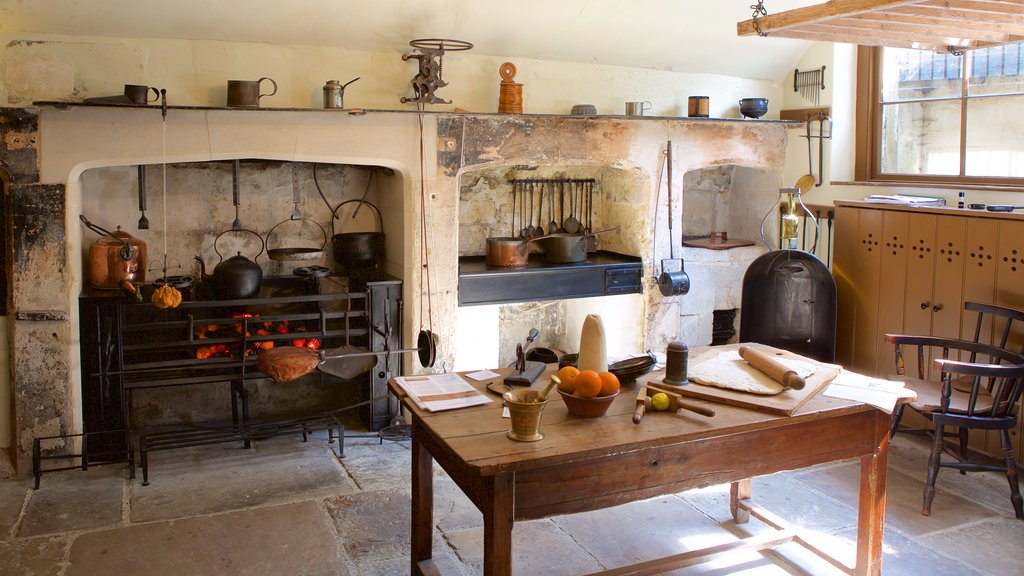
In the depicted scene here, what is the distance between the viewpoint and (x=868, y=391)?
3479mm

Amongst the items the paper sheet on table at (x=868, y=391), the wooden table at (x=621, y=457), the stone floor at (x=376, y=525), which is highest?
the paper sheet on table at (x=868, y=391)

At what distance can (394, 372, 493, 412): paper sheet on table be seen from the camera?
322 cm

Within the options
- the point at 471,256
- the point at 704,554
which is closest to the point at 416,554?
the point at 704,554

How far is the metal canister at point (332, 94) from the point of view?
505 centimetres

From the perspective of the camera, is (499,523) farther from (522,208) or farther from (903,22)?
(522,208)

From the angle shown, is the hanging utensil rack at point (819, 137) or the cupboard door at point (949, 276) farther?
the hanging utensil rack at point (819, 137)

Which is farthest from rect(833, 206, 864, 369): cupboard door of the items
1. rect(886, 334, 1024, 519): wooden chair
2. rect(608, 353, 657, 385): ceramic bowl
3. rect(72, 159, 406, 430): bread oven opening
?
rect(72, 159, 406, 430): bread oven opening

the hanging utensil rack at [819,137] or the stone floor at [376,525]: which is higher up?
the hanging utensil rack at [819,137]

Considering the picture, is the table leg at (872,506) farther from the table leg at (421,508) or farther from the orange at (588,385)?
the table leg at (421,508)

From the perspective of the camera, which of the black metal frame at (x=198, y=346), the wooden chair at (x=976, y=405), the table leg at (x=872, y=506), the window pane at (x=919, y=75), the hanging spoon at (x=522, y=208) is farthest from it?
the hanging spoon at (x=522, y=208)

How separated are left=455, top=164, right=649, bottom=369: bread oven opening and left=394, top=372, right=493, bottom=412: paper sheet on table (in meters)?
2.08

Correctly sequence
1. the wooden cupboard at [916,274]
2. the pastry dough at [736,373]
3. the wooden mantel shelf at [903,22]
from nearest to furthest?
the pastry dough at [736,373] < the wooden mantel shelf at [903,22] < the wooden cupboard at [916,274]

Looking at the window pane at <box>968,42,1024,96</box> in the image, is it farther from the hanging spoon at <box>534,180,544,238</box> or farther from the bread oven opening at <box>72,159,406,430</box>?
the bread oven opening at <box>72,159,406,430</box>

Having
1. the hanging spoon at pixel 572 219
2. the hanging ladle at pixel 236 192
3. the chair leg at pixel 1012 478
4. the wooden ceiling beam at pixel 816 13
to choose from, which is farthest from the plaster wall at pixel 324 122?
the chair leg at pixel 1012 478
